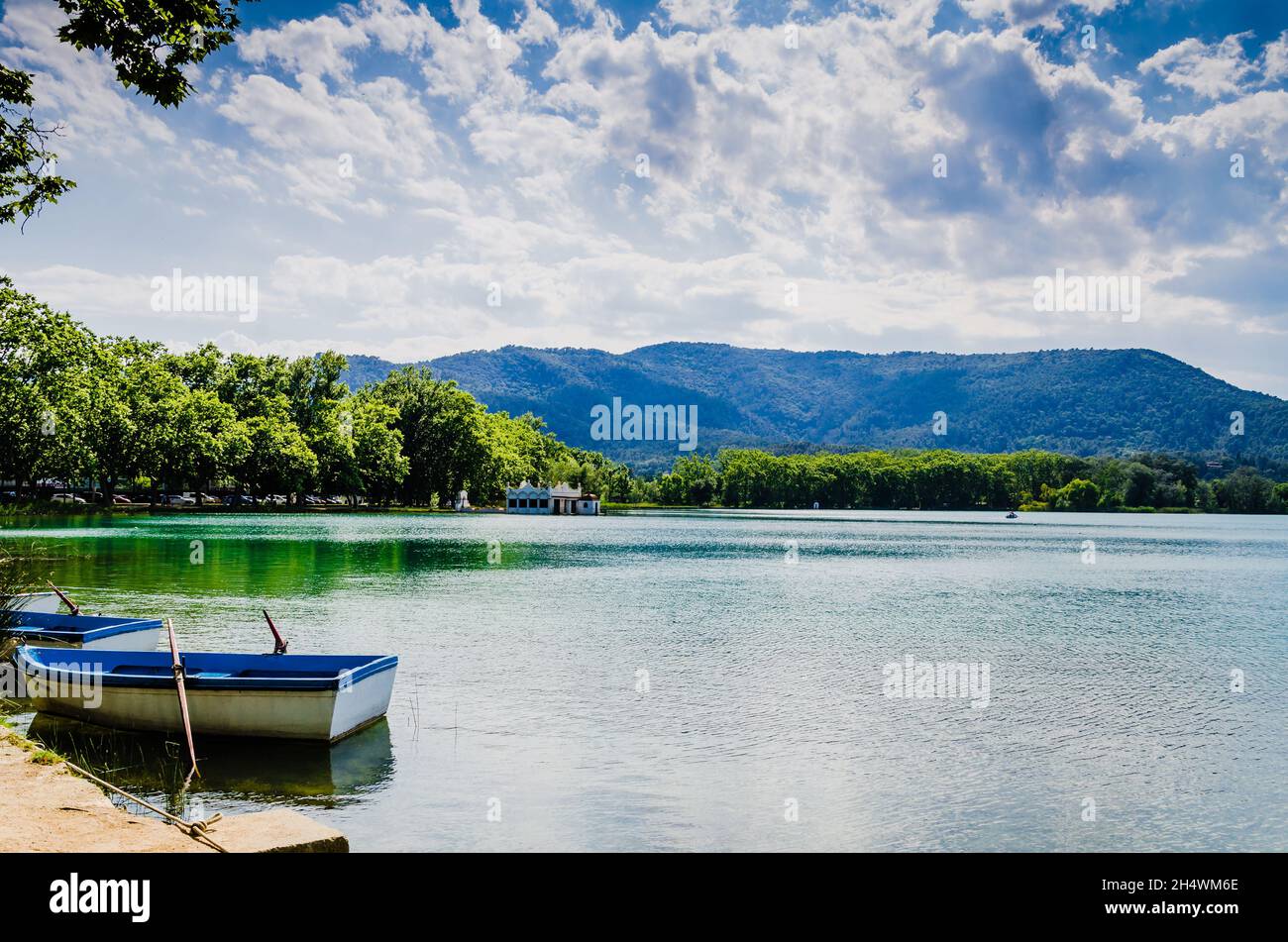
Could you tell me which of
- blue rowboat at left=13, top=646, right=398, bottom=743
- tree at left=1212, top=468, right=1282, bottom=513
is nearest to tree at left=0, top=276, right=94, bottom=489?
blue rowboat at left=13, top=646, right=398, bottom=743

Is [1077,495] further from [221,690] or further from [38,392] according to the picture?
[221,690]

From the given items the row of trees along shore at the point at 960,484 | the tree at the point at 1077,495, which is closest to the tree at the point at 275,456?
the row of trees along shore at the point at 960,484

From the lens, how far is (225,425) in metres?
87.4

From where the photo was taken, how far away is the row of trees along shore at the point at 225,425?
6800cm

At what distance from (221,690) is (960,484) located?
187850mm

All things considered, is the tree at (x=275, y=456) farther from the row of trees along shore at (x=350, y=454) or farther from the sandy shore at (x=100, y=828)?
the sandy shore at (x=100, y=828)

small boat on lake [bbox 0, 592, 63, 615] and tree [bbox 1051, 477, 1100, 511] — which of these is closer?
small boat on lake [bbox 0, 592, 63, 615]

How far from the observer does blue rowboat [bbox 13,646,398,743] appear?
13859 mm

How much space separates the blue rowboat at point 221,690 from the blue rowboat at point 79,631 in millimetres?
1951

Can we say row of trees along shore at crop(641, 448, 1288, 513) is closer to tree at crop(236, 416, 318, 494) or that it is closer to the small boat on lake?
tree at crop(236, 416, 318, 494)

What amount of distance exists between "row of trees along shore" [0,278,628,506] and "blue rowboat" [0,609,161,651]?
56.2 metres

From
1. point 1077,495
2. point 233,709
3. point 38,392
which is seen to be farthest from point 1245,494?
point 233,709
